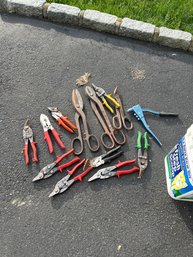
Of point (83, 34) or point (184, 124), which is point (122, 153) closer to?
point (184, 124)

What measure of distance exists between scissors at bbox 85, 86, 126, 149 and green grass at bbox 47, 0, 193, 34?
4.20 feet

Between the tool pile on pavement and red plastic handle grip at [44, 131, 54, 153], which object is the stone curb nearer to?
the tool pile on pavement

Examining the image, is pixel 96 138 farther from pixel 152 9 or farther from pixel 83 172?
pixel 152 9

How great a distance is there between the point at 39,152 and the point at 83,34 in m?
1.66

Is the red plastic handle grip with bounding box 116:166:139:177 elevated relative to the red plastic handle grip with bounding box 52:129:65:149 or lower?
lower

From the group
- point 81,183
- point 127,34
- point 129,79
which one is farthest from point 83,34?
point 81,183

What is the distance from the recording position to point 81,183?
115 inches

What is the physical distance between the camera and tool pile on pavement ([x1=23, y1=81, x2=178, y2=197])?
2936mm

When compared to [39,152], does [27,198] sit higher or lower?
lower

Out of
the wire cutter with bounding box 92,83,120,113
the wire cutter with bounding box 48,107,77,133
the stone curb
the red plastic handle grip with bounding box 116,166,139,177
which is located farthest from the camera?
the stone curb

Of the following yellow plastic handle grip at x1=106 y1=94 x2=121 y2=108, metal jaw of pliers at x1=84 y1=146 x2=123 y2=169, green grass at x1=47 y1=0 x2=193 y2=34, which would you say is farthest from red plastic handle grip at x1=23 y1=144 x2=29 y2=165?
green grass at x1=47 y1=0 x2=193 y2=34

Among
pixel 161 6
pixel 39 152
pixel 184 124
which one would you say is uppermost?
pixel 161 6

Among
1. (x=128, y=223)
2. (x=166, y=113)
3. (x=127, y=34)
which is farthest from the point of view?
(x=127, y=34)

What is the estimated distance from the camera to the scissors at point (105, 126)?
314cm
